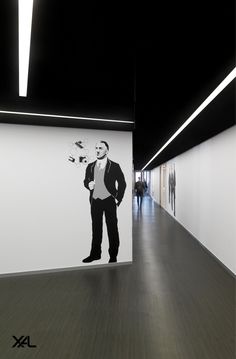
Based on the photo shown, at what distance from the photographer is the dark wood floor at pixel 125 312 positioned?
2.65 meters

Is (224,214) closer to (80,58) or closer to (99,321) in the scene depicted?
(99,321)

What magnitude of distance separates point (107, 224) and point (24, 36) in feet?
12.5

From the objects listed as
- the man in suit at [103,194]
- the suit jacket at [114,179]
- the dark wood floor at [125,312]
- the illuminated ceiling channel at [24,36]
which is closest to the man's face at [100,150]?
the man in suit at [103,194]

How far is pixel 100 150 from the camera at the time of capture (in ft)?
17.0

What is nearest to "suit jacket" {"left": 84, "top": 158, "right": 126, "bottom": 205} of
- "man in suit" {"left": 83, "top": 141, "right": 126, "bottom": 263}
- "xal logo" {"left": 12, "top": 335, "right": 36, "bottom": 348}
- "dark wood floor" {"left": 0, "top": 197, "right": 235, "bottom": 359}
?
"man in suit" {"left": 83, "top": 141, "right": 126, "bottom": 263}

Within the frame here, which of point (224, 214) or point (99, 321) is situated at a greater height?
point (224, 214)

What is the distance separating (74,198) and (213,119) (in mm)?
2971

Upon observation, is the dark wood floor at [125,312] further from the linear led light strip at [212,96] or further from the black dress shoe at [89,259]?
the linear led light strip at [212,96]

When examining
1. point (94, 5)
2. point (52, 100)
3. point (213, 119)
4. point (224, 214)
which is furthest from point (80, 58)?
point (224, 214)

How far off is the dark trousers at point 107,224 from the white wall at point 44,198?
11cm

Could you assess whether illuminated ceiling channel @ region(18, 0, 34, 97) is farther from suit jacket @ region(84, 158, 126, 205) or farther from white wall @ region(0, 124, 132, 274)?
suit jacket @ region(84, 158, 126, 205)

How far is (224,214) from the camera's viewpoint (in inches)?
199

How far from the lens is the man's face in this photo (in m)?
Result: 5.17

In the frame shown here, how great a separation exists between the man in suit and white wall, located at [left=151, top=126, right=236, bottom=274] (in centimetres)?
207
